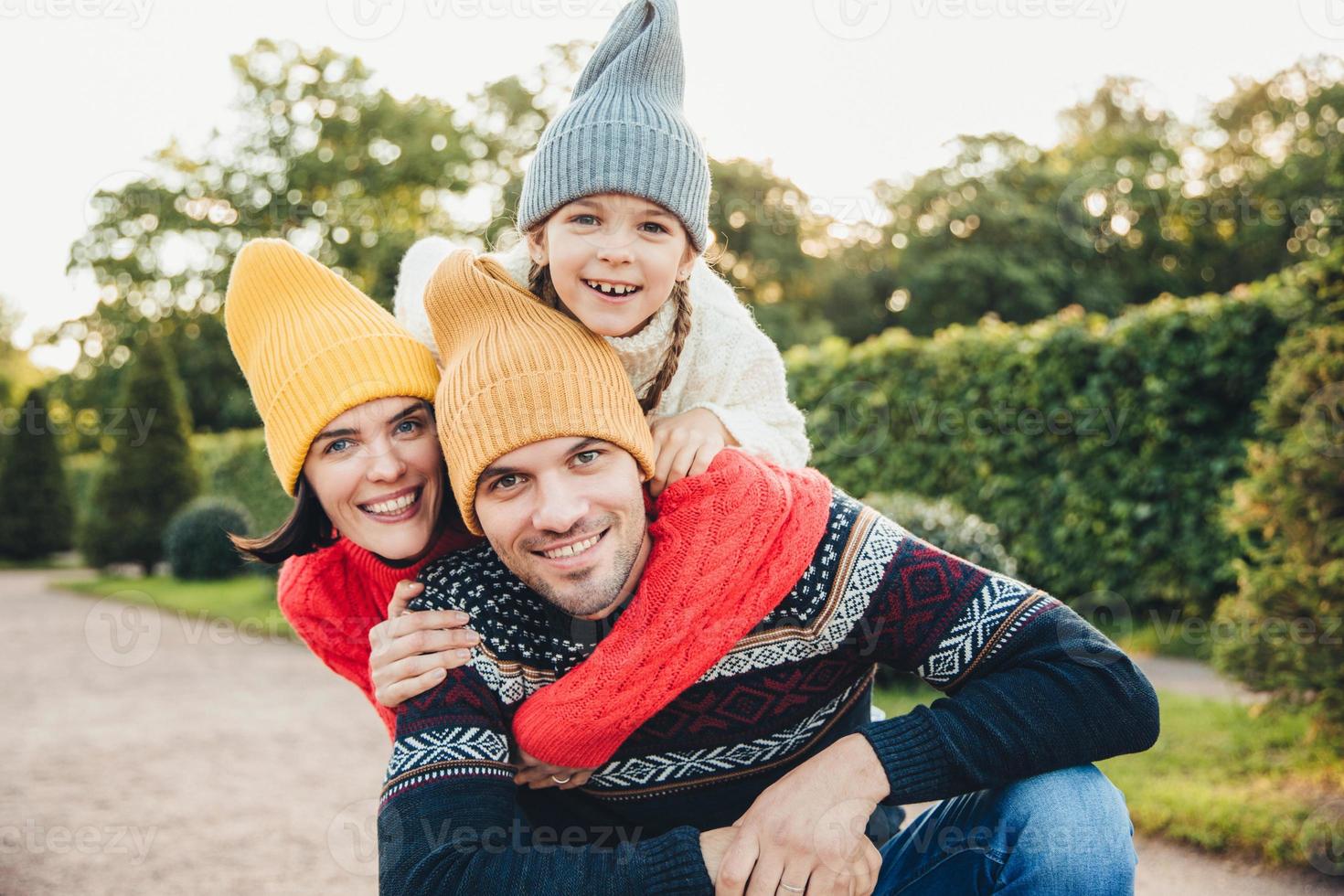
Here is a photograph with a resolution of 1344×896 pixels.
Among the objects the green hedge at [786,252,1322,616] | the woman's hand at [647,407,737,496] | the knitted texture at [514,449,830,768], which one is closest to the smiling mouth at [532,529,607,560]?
the knitted texture at [514,449,830,768]

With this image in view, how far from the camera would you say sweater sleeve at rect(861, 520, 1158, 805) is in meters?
1.96

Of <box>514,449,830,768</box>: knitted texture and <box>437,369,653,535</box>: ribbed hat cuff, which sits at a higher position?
<box>437,369,653,535</box>: ribbed hat cuff

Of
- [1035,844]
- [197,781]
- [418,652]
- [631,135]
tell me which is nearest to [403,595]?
[418,652]

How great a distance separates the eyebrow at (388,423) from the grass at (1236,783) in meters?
3.90

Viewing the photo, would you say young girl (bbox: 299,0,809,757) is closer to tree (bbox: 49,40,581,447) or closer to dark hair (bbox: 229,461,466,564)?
dark hair (bbox: 229,461,466,564)

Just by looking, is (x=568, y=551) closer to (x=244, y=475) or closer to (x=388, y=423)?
(x=388, y=423)

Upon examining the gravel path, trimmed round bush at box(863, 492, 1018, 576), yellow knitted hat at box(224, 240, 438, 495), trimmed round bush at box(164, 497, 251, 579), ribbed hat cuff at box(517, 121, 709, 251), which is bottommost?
trimmed round bush at box(164, 497, 251, 579)

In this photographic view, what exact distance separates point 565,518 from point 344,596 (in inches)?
35.1

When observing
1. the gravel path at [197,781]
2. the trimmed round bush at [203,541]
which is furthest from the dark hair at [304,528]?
the trimmed round bush at [203,541]

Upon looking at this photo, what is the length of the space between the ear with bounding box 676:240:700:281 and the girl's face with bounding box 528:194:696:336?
0.09 meters

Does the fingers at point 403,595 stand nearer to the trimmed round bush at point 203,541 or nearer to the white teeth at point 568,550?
the white teeth at point 568,550

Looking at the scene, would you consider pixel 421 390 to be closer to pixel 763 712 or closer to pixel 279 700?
pixel 763 712

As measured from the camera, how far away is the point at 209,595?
14.0m

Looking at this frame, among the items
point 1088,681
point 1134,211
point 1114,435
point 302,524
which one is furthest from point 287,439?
point 1134,211
